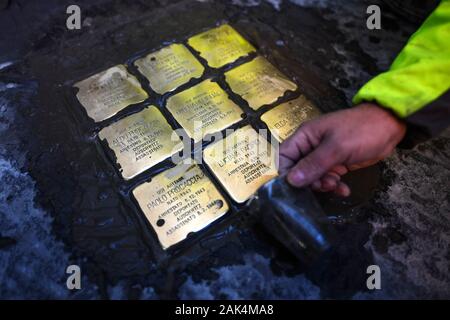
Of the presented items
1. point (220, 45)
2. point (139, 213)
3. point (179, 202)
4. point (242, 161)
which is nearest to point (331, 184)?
point (242, 161)

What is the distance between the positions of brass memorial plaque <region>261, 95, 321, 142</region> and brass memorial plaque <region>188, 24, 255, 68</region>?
0.36m

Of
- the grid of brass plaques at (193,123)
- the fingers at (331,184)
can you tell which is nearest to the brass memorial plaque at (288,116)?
the grid of brass plaques at (193,123)

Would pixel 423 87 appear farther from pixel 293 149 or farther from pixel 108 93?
pixel 108 93

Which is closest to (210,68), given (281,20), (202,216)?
(281,20)

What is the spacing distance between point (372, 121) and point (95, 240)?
99 centimetres

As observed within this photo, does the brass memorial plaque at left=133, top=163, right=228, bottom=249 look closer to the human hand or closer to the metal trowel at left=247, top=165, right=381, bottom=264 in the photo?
the metal trowel at left=247, top=165, right=381, bottom=264

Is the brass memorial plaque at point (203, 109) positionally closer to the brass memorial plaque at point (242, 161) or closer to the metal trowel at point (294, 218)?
the brass memorial plaque at point (242, 161)

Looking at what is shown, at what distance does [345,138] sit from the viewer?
40.9 inches

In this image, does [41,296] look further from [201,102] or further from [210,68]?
[210,68]

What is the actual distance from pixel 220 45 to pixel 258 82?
0.99 feet

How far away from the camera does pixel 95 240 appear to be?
1188 mm

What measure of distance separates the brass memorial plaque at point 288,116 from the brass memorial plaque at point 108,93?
0.56 m

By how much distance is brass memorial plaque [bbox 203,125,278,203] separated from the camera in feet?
4.20

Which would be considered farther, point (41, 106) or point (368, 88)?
point (41, 106)
